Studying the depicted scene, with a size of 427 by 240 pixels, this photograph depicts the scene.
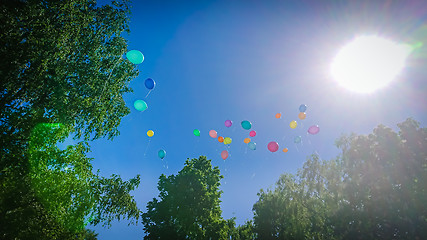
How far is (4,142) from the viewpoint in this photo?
742 centimetres

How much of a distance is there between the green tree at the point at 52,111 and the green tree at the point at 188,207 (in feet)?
26.2

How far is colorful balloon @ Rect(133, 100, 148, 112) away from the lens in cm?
1264

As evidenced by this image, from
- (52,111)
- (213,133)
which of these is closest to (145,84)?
(52,111)

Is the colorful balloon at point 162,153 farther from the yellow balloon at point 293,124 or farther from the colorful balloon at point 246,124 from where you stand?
the yellow balloon at point 293,124

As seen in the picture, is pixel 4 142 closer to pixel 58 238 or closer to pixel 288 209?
pixel 58 238

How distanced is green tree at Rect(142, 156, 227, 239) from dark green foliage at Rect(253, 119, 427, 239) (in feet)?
27.5

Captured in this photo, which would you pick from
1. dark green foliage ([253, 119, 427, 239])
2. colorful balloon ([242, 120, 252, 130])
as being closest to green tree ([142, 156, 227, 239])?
colorful balloon ([242, 120, 252, 130])

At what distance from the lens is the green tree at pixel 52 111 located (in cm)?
729

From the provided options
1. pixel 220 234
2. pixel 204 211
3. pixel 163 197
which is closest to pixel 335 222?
pixel 220 234

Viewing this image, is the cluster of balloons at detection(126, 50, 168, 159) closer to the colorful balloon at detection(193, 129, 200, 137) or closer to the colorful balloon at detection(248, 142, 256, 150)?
the colorful balloon at detection(193, 129, 200, 137)

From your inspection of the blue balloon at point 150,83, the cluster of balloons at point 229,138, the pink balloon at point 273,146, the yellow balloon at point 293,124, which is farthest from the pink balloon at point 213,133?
the blue balloon at point 150,83

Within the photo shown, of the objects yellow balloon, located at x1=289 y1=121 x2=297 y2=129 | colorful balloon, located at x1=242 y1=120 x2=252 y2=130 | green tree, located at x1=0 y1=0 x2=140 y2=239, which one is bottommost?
green tree, located at x1=0 y1=0 x2=140 y2=239

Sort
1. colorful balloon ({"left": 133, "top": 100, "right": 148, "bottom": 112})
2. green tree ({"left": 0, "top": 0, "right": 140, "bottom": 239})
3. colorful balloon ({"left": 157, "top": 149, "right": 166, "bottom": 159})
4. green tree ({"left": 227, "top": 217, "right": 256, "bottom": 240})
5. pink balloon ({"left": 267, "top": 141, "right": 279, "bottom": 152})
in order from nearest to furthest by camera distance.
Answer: green tree ({"left": 0, "top": 0, "right": 140, "bottom": 239}), colorful balloon ({"left": 133, "top": 100, "right": 148, "bottom": 112}), pink balloon ({"left": 267, "top": 141, "right": 279, "bottom": 152}), colorful balloon ({"left": 157, "top": 149, "right": 166, "bottom": 159}), green tree ({"left": 227, "top": 217, "right": 256, "bottom": 240})

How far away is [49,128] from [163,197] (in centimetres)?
1380
